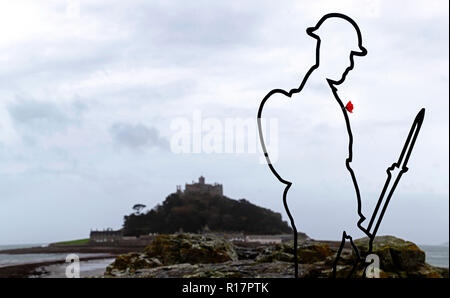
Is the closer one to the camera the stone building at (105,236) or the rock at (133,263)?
the rock at (133,263)

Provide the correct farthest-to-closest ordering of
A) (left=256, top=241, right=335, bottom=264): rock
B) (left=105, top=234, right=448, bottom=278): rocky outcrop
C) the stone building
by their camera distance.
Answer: the stone building, (left=256, top=241, right=335, bottom=264): rock, (left=105, top=234, right=448, bottom=278): rocky outcrop

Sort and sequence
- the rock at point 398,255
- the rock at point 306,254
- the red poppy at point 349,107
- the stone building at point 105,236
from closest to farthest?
1. the red poppy at point 349,107
2. the rock at point 398,255
3. the rock at point 306,254
4. the stone building at point 105,236

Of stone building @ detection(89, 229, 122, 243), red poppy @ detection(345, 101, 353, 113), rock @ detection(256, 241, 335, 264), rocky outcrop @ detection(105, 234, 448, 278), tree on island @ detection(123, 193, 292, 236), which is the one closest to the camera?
red poppy @ detection(345, 101, 353, 113)

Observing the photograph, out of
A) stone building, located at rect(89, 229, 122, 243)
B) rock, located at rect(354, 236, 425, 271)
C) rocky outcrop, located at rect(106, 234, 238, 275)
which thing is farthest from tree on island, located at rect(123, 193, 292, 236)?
rock, located at rect(354, 236, 425, 271)

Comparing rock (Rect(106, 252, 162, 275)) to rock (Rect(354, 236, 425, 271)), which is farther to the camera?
rock (Rect(106, 252, 162, 275))

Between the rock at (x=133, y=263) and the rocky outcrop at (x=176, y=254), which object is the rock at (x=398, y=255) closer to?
the rocky outcrop at (x=176, y=254)

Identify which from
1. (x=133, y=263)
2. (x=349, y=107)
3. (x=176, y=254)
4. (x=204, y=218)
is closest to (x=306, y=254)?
(x=176, y=254)

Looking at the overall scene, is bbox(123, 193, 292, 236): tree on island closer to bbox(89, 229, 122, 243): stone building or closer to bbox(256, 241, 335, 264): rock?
bbox(89, 229, 122, 243): stone building

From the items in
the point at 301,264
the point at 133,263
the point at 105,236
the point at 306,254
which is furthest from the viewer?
the point at 105,236

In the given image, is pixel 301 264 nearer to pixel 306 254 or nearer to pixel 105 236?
pixel 306 254

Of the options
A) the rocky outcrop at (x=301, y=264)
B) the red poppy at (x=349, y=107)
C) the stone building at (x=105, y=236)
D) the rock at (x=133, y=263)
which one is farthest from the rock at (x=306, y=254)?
the stone building at (x=105, y=236)

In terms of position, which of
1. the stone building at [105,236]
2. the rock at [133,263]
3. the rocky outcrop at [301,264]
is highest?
the rocky outcrop at [301,264]
